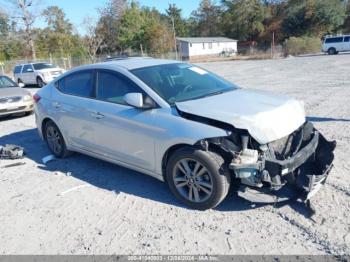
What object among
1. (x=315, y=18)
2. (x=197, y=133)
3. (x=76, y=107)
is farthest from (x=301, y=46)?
(x=197, y=133)

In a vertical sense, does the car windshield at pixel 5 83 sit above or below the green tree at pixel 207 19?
below

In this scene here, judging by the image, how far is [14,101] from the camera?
33.3ft

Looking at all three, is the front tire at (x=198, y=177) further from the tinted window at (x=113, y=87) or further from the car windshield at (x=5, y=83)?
the car windshield at (x=5, y=83)

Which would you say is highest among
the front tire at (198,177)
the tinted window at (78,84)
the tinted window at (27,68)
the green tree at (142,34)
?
the green tree at (142,34)

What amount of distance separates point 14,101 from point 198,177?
8.31m

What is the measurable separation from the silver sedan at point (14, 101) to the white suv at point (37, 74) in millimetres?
8919

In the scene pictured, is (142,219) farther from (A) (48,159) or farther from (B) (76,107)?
(A) (48,159)

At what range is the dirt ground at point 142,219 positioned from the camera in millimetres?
3217

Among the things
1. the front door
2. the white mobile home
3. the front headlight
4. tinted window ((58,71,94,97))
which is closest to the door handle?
tinted window ((58,71,94,97))

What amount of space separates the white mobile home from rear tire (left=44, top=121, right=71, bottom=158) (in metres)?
50.0

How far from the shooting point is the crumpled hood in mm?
3420

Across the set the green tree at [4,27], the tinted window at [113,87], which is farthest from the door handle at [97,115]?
the green tree at [4,27]

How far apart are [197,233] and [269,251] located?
0.73 meters

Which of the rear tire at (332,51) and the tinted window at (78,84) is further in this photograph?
the rear tire at (332,51)
